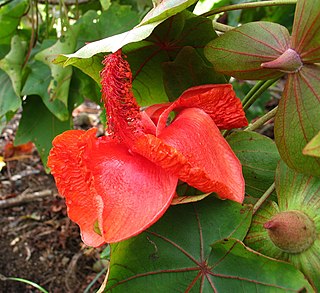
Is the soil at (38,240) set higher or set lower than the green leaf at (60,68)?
lower

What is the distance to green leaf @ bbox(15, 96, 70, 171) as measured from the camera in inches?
44.7

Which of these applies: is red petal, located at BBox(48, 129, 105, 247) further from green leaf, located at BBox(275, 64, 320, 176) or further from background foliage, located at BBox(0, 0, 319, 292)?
green leaf, located at BBox(275, 64, 320, 176)

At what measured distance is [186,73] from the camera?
1.79 ft

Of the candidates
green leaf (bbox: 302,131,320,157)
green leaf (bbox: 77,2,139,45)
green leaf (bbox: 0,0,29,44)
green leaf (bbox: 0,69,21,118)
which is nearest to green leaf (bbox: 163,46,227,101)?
green leaf (bbox: 302,131,320,157)

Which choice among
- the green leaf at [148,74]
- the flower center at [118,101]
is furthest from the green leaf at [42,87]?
the flower center at [118,101]

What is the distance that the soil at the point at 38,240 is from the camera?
155cm

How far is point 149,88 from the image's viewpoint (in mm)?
592

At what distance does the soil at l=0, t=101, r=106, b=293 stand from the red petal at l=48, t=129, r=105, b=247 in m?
1.12

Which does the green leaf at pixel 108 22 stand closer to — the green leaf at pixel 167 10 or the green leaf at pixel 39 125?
the green leaf at pixel 39 125

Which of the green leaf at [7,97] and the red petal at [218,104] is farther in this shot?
the green leaf at [7,97]

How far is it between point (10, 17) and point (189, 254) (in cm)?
90

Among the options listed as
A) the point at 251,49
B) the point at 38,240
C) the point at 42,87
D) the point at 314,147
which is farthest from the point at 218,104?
→ the point at 38,240

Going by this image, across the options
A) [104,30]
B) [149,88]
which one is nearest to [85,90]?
[104,30]

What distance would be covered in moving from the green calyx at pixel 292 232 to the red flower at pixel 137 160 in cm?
4
